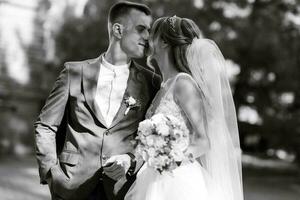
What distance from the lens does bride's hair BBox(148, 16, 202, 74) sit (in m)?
2.99

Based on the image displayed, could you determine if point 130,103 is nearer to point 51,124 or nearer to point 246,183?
point 51,124

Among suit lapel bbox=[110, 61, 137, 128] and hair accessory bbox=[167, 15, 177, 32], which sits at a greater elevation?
hair accessory bbox=[167, 15, 177, 32]

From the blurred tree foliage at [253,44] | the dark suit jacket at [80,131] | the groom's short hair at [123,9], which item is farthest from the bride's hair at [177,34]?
the blurred tree foliage at [253,44]

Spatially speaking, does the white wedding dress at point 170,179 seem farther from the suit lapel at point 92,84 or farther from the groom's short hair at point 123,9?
the groom's short hair at point 123,9

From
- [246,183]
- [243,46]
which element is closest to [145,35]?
[243,46]

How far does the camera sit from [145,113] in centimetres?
309

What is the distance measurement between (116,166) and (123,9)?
A: 93 centimetres

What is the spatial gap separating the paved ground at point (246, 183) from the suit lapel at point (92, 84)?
292 inches

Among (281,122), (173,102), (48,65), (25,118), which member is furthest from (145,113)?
(25,118)

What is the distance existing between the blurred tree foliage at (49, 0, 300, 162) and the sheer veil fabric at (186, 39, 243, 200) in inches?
356

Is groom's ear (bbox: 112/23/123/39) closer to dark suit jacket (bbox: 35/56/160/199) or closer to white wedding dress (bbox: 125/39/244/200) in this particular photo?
dark suit jacket (bbox: 35/56/160/199)

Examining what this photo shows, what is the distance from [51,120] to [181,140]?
2.54 feet

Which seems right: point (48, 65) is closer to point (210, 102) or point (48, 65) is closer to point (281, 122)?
point (281, 122)

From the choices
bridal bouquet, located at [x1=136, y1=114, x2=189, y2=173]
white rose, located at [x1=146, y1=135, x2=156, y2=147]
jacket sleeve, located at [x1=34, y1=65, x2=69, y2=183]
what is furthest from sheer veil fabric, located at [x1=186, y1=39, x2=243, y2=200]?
jacket sleeve, located at [x1=34, y1=65, x2=69, y2=183]
